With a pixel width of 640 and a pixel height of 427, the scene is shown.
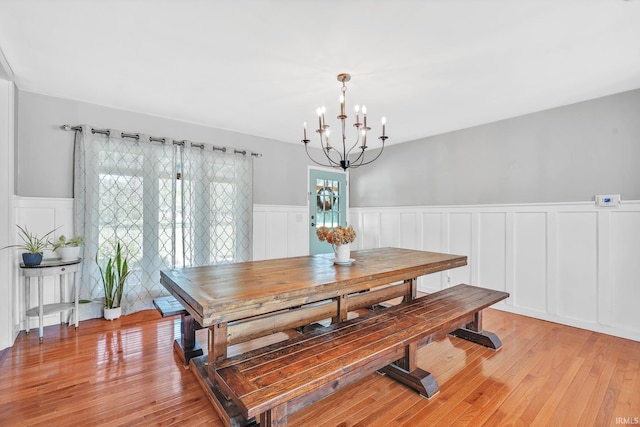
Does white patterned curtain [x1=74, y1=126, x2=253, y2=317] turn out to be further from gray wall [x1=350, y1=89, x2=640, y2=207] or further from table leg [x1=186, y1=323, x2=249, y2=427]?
gray wall [x1=350, y1=89, x2=640, y2=207]

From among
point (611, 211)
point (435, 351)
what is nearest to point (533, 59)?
point (611, 211)

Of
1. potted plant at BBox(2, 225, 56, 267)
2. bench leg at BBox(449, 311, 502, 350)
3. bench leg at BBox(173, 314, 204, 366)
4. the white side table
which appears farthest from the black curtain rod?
bench leg at BBox(449, 311, 502, 350)

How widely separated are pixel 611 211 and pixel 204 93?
13.9 ft

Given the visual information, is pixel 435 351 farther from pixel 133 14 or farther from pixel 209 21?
pixel 133 14

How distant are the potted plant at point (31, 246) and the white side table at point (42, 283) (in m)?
0.05

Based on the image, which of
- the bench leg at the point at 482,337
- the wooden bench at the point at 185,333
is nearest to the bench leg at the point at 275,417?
the wooden bench at the point at 185,333

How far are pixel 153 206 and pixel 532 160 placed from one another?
451cm

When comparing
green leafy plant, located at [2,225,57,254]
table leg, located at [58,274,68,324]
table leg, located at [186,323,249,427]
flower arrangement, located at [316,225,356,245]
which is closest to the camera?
table leg, located at [186,323,249,427]

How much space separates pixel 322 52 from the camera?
213cm

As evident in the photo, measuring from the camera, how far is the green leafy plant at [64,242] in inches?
112

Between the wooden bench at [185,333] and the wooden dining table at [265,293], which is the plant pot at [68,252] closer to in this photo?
the wooden bench at [185,333]

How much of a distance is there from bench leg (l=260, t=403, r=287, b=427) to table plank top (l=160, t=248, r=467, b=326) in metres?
0.49

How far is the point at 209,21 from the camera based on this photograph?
1.83 metres

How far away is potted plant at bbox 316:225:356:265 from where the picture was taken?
2.38 meters
